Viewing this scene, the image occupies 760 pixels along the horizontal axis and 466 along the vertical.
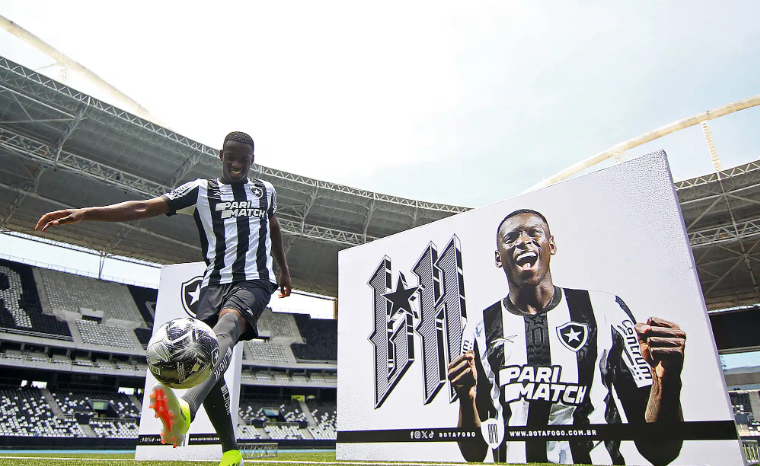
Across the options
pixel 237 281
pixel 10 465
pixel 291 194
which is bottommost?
pixel 10 465

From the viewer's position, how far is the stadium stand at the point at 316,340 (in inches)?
1373

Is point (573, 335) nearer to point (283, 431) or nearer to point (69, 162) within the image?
point (69, 162)

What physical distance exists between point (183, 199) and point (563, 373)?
713 cm

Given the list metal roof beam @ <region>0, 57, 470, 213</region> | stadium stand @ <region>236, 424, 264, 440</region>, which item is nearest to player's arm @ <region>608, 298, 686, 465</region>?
metal roof beam @ <region>0, 57, 470, 213</region>

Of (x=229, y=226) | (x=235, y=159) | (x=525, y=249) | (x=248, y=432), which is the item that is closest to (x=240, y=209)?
(x=229, y=226)

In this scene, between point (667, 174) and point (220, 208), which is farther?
point (667, 174)

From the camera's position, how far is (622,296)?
318 inches

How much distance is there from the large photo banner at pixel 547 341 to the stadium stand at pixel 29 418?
751 inches

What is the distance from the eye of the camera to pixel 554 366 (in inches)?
332

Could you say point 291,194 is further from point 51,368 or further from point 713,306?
point 713,306

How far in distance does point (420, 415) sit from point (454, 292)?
8.41 feet

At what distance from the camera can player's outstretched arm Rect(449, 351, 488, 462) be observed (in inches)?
350

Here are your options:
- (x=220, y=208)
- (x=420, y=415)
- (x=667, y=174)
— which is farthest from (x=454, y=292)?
(x=220, y=208)

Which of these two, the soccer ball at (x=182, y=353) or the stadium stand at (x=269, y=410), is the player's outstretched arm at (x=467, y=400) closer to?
the soccer ball at (x=182, y=353)
